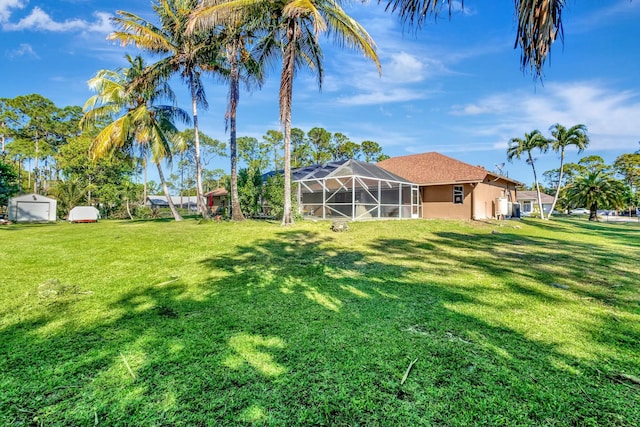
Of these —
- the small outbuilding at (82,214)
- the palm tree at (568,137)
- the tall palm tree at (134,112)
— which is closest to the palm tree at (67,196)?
the small outbuilding at (82,214)

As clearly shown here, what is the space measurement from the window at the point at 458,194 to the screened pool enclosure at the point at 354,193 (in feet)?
7.41

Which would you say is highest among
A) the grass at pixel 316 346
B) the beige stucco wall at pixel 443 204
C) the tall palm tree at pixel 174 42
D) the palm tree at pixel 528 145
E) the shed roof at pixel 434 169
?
the tall palm tree at pixel 174 42

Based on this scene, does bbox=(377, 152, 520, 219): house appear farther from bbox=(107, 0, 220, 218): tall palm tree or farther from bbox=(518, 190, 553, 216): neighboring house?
bbox=(518, 190, 553, 216): neighboring house

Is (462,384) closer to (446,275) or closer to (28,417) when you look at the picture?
(28,417)

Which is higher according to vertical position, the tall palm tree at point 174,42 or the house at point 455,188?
the tall palm tree at point 174,42

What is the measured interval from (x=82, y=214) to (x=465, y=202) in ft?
84.7

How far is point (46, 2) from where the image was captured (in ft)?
39.5

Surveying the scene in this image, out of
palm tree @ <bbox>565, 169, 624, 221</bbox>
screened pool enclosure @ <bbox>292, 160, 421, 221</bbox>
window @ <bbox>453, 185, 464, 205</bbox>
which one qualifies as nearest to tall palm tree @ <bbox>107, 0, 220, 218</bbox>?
screened pool enclosure @ <bbox>292, 160, 421, 221</bbox>

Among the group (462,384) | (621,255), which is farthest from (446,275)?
(621,255)

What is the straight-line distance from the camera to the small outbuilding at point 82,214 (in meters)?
19.0

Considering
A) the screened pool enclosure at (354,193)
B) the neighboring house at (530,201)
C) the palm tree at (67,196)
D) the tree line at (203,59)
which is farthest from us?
the neighboring house at (530,201)

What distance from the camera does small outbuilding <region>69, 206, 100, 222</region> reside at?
749 inches

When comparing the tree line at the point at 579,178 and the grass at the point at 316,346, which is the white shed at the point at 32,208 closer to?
the grass at the point at 316,346

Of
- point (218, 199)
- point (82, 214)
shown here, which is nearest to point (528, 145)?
point (218, 199)
